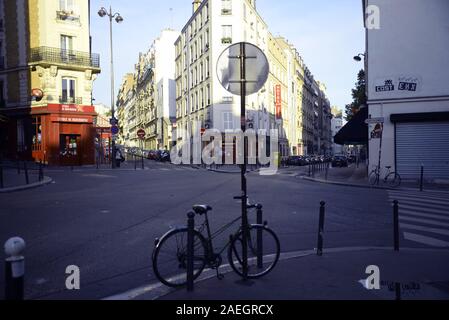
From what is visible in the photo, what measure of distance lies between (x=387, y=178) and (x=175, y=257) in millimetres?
17418

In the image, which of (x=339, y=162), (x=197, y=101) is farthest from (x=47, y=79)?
(x=339, y=162)

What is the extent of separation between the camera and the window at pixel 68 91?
32750mm

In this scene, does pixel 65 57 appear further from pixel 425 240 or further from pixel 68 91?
pixel 425 240

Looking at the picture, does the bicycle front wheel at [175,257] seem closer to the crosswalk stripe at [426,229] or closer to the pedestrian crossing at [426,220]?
the pedestrian crossing at [426,220]

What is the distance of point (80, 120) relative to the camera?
33.3 meters

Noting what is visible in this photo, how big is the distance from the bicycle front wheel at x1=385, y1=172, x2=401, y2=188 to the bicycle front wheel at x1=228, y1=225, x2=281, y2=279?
46.9 feet

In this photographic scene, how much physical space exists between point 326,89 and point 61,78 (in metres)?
123

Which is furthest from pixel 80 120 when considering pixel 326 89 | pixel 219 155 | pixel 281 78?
pixel 326 89

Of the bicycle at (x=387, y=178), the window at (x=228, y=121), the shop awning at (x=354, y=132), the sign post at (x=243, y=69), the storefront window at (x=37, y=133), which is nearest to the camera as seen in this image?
the sign post at (x=243, y=69)

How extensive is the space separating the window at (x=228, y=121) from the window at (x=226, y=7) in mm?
10811

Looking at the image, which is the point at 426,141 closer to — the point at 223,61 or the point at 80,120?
the point at 223,61

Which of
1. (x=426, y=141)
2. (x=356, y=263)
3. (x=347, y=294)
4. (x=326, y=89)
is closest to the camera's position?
(x=347, y=294)

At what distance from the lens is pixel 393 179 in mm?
19688

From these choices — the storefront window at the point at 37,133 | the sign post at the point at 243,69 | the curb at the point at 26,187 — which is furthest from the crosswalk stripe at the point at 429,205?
the storefront window at the point at 37,133
